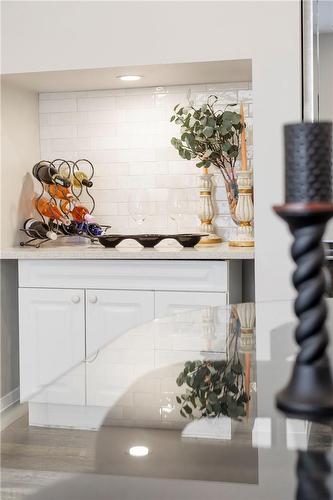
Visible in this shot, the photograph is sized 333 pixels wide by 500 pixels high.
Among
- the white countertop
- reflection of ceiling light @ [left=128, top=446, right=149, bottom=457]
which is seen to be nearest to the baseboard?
the white countertop

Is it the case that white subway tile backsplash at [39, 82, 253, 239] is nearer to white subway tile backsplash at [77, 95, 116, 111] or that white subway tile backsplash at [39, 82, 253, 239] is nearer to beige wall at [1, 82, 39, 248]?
white subway tile backsplash at [77, 95, 116, 111]

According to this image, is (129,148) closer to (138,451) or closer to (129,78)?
(129,78)

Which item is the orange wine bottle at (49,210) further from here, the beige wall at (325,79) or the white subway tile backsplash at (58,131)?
the beige wall at (325,79)

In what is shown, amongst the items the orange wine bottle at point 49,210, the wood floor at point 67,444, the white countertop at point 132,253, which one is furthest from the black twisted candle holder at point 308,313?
the orange wine bottle at point 49,210

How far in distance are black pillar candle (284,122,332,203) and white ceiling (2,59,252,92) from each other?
2.36 metres

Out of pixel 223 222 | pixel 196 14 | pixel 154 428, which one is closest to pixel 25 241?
pixel 223 222

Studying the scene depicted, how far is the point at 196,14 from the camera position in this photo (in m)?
3.23

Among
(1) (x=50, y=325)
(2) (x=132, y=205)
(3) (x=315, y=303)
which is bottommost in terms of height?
(1) (x=50, y=325)

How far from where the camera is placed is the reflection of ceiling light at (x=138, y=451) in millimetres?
971

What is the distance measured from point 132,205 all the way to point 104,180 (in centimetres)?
31

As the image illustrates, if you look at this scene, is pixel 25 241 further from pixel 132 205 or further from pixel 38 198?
pixel 132 205

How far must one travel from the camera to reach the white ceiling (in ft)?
10.9

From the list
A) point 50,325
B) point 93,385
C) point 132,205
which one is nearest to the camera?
point 93,385

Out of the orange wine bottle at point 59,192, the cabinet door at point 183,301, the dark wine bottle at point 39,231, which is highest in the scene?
the orange wine bottle at point 59,192
